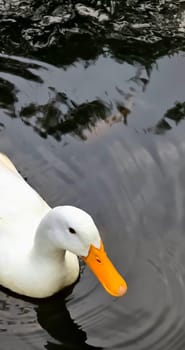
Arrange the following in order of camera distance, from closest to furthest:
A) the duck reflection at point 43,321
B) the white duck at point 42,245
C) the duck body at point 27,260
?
the white duck at point 42,245 → the duck reflection at point 43,321 → the duck body at point 27,260

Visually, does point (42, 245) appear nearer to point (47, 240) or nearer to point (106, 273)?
point (47, 240)

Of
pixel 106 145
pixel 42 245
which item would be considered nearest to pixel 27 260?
pixel 42 245

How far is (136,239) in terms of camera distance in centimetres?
422

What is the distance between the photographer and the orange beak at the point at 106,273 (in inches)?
144

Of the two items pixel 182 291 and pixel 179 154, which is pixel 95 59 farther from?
pixel 182 291

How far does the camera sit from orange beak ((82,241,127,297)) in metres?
3.67

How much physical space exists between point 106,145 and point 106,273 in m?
1.22

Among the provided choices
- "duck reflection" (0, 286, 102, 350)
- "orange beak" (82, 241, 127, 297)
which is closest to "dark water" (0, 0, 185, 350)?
"duck reflection" (0, 286, 102, 350)

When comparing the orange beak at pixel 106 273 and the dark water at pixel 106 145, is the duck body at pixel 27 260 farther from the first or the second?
the orange beak at pixel 106 273

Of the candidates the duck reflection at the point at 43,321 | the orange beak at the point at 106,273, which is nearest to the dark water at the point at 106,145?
the duck reflection at the point at 43,321

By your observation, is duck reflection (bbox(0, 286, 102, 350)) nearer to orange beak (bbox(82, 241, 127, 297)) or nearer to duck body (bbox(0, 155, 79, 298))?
duck body (bbox(0, 155, 79, 298))

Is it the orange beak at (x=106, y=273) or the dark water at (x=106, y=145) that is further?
the dark water at (x=106, y=145)

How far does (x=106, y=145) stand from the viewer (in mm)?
4758

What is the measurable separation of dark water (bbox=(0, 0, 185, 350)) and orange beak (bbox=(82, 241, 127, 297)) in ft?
0.73
